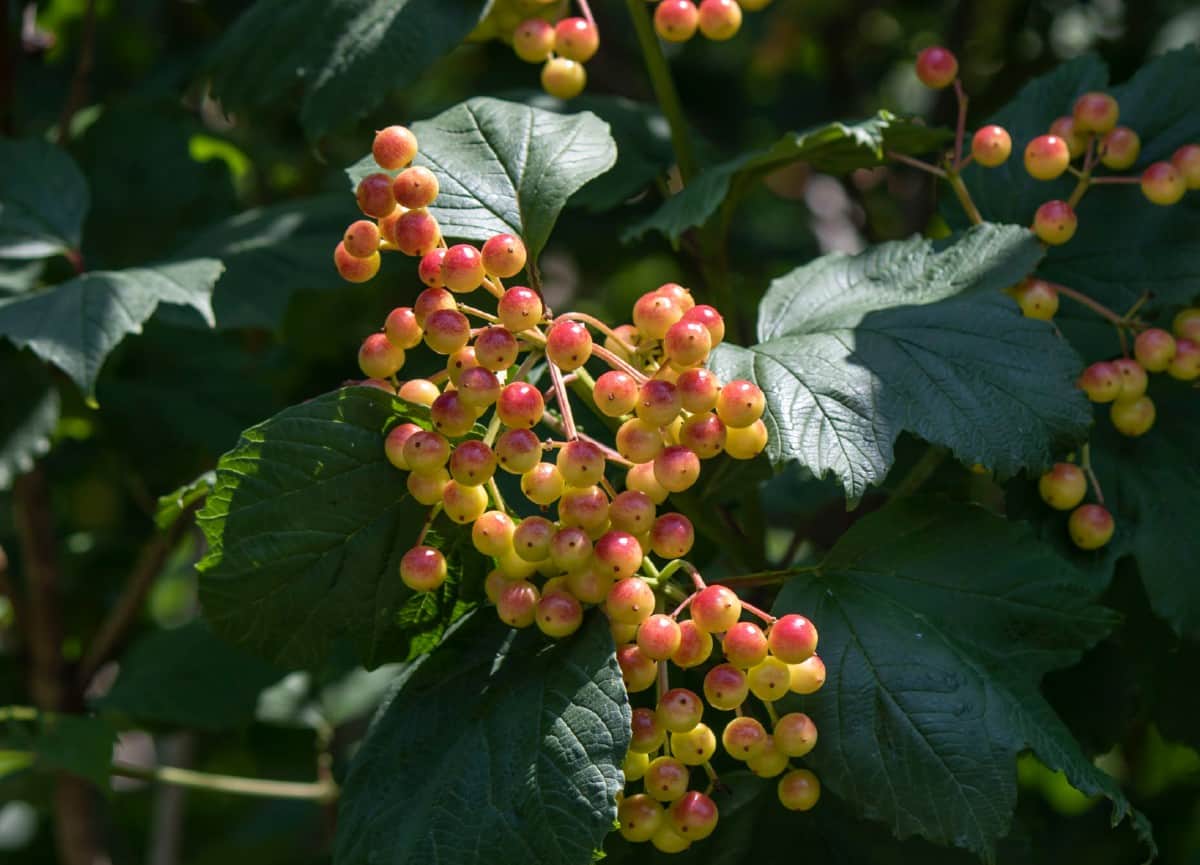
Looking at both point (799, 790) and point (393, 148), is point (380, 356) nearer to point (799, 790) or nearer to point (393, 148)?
point (393, 148)

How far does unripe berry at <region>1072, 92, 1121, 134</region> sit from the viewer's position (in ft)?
3.86

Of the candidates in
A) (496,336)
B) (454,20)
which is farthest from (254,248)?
Answer: (496,336)

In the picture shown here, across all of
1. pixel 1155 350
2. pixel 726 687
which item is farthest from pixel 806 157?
pixel 726 687

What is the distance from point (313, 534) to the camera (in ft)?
3.07

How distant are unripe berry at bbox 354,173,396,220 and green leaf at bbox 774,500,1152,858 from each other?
406 millimetres

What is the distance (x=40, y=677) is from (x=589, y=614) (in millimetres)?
1140

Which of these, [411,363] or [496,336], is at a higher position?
[496,336]

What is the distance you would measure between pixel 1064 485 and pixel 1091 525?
1.6 inches

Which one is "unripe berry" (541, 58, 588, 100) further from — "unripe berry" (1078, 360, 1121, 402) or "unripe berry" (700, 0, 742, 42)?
"unripe berry" (1078, 360, 1121, 402)

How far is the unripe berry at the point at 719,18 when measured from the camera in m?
1.24

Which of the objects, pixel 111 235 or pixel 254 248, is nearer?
pixel 254 248

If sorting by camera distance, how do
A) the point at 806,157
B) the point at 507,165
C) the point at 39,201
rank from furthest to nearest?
the point at 39,201 < the point at 806,157 < the point at 507,165

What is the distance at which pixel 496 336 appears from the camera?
0.86 m

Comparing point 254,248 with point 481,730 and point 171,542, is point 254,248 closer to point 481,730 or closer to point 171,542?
point 171,542
